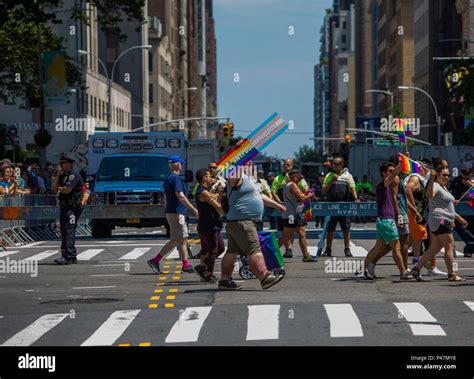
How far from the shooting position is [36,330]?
1409 centimetres

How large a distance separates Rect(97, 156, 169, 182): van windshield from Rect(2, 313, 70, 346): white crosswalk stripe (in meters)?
19.4

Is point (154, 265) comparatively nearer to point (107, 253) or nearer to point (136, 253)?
point (136, 253)

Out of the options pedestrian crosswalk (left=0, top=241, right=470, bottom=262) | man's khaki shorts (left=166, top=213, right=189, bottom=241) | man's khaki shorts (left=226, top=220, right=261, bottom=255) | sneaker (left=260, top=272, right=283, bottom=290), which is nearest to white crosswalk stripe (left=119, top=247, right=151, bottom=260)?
pedestrian crosswalk (left=0, top=241, right=470, bottom=262)

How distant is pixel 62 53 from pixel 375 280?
26.6 m

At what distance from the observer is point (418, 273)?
64.2ft

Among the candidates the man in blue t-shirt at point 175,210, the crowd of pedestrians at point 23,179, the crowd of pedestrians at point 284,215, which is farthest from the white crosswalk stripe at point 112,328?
the crowd of pedestrians at point 23,179

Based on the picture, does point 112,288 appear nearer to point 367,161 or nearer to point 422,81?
point 367,161

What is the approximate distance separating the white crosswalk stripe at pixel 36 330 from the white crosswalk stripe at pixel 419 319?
378 cm

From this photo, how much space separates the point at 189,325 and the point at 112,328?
32.0 inches

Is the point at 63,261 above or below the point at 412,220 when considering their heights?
below

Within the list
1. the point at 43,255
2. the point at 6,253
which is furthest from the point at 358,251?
the point at 6,253

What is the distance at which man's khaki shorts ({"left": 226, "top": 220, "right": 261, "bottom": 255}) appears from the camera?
18047 millimetres

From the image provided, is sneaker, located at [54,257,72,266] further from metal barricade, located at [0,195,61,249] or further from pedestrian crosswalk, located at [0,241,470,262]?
metal barricade, located at [0,195,61,249]
